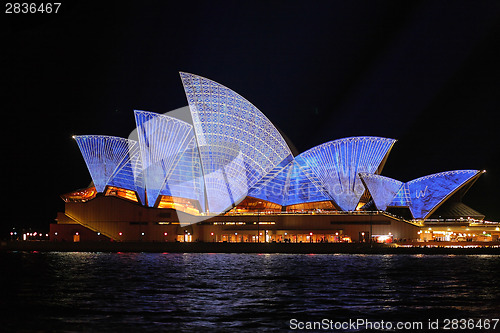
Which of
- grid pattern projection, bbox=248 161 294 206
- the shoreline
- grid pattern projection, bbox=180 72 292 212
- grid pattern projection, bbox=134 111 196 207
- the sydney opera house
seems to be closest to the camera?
grid pattern projection, bbox=180 72 292 212

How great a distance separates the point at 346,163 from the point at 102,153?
3593cm

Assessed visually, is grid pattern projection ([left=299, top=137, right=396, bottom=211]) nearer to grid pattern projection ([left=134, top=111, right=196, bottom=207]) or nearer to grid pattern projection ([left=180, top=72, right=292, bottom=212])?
grid pattern projection ([left=180, top=72, right=292, bottom=212])

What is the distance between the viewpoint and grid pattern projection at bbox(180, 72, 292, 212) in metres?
72.6

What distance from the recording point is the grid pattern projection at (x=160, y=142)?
247 ft

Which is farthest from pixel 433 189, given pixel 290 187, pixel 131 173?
pixel 131 173

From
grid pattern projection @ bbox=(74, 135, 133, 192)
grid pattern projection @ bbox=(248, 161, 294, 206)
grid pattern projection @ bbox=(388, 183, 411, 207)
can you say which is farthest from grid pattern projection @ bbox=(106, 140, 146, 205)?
grid pattern projection @ bbox=(388, 183, 411, 207)

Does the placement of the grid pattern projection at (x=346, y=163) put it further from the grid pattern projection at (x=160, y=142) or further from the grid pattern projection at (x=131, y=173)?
the grid pattern projection at (x=131, y=173)

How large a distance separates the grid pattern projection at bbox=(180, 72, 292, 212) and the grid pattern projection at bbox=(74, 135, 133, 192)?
12.5m

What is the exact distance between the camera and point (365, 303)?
2538 cm

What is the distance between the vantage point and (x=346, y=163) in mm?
81250

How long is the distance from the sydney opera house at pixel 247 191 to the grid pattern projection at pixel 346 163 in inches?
5.9

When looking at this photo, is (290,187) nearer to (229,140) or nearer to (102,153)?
(229,140)

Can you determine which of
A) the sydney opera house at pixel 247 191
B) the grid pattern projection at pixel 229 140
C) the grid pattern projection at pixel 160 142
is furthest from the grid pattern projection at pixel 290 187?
the grid pattern projection at pixel 160 142

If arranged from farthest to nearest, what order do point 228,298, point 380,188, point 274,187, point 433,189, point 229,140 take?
point 274,187 < point 433,189 < point 380,188 < point 229,140 < point 228,298
